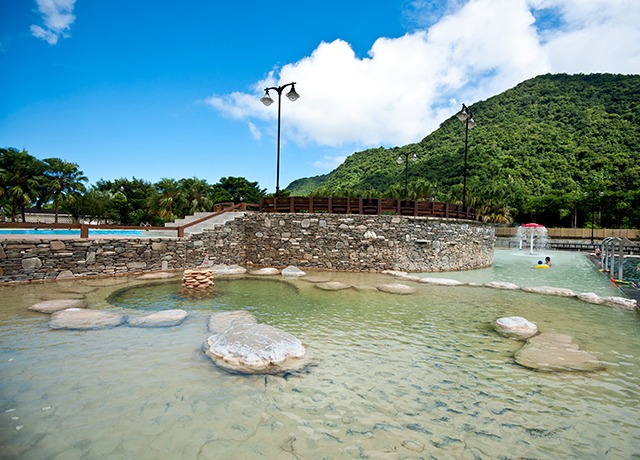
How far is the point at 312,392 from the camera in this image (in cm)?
452

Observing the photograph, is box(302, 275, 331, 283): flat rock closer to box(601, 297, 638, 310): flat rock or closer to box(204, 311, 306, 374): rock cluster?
box(204, 311, 306, 374): rock cluster

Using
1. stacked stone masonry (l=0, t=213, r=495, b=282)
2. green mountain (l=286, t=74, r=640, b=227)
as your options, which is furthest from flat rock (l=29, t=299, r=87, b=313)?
green mountain (l=286, t=74, r=640, b=227)

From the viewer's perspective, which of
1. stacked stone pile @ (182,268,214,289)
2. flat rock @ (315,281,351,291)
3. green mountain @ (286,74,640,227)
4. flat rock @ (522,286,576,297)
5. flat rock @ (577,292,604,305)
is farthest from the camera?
green mountain @ (286,74,640,227)

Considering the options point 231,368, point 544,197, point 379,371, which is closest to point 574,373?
point 379,371

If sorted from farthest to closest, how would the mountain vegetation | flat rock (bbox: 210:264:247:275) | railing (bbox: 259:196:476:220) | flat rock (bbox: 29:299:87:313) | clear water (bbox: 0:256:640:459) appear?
the mountain vegetation, railing (bbox: 259:196:476:220), flat rock (bbox: 210:264:247:275), flat rock (bbox: 29:299:87:313), clear water (bbox: 0:256:640:459)

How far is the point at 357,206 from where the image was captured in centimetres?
1655

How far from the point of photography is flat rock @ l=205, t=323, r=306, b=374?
520 centimetres

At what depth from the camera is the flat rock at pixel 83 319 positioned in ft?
23.0

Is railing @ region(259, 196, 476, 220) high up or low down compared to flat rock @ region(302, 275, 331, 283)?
up

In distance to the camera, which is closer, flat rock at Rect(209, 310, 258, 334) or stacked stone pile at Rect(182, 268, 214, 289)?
flat rock at Rect(209, 310, 258, 334)

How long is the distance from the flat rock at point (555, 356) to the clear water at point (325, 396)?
209mm

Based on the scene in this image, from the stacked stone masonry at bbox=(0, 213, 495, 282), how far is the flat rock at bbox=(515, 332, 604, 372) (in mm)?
9663

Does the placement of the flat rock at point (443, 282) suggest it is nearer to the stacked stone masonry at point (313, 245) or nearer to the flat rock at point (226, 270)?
the stacked stone masonry at point (313, 245)

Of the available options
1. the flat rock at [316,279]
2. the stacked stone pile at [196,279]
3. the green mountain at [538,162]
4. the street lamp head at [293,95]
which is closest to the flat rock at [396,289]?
the flat rock at [316,279]
